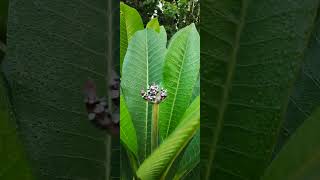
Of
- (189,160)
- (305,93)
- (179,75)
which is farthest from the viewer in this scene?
(179,75)

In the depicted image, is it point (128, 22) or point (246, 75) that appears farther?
point (128, 22)

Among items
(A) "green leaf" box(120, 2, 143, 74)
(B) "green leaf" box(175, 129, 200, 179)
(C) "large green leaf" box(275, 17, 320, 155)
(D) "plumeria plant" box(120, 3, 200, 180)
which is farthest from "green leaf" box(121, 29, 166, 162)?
(C) "large green leaf" box(275, 17, 320, 155)

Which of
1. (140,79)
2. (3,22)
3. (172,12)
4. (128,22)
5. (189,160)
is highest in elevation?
(172,12)

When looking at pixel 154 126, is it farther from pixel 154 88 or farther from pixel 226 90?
pixel 226 90

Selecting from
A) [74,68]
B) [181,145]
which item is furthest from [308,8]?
[181,145]

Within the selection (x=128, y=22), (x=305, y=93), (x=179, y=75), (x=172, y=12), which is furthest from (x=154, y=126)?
(x=172, y=12)
